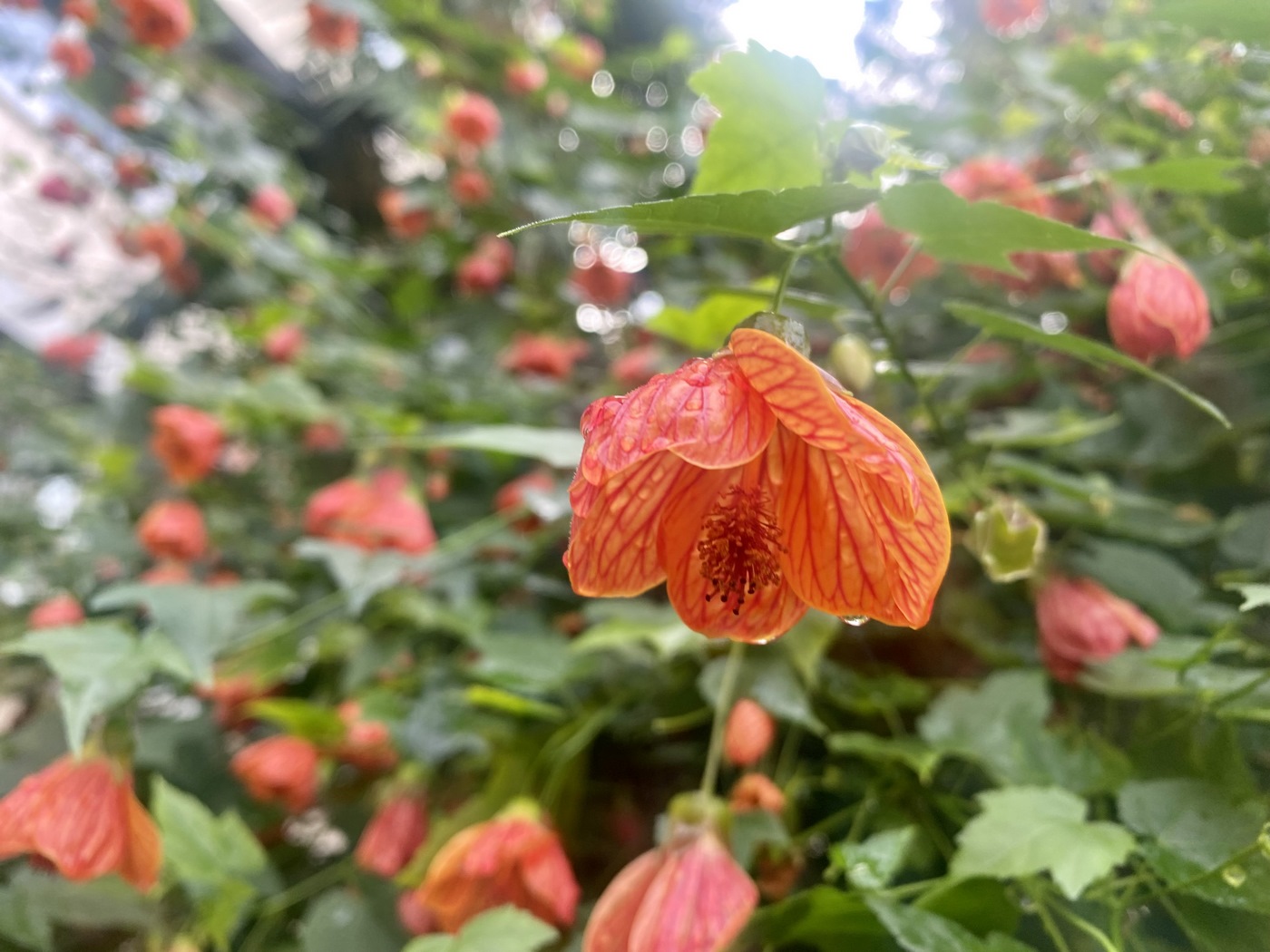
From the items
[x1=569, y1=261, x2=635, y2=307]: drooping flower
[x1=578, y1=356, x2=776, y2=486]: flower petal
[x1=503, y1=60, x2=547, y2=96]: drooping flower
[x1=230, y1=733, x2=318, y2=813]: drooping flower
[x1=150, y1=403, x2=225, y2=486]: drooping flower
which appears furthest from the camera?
[x1=503, y1=60, x2=547, y2=96]: drooping flower

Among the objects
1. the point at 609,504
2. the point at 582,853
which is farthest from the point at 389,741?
the point at 609,504

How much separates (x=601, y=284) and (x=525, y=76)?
0.39 meters

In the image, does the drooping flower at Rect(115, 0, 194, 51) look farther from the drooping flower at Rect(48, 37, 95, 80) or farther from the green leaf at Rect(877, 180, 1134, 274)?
the green leaf at Rect(877, 180, 1134, 274)

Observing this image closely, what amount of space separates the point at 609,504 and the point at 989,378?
38 cm

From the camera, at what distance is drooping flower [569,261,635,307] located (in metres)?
1.04

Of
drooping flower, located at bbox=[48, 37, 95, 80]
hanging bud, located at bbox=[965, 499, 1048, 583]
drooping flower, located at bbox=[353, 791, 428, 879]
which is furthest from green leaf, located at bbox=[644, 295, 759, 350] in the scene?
drooping flower, located at bbox=[48, 37, 95, 80]

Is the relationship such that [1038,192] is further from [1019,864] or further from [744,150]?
[1019,864]

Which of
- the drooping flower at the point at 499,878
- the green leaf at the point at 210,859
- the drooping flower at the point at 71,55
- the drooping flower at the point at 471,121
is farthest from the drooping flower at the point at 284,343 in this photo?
the drooping flower at the point at 499,878

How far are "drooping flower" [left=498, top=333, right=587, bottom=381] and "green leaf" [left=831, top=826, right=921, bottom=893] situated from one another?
69cm

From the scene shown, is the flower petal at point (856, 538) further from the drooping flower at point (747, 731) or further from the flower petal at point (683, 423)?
the drooping flower at point (747, 731)

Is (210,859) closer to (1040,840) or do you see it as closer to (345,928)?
(345,928)

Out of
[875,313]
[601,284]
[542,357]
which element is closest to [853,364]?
[875,313]

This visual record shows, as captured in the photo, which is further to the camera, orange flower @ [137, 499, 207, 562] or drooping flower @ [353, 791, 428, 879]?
orange flower @ [137, 499, 207, 562]

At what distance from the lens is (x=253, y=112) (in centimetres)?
134
